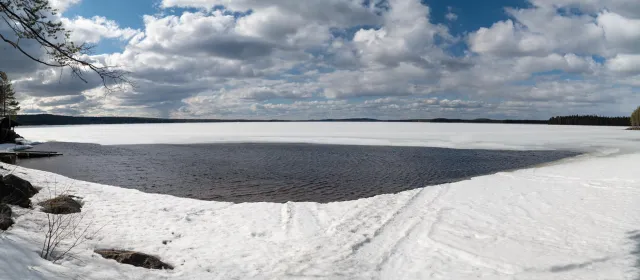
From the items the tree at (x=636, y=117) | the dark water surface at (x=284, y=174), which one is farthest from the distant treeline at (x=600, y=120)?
the dark water surface at (x=284, y=174)

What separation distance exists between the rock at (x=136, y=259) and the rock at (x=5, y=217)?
185 cm

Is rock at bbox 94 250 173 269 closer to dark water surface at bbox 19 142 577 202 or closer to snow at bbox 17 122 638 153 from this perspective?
dark water surface at bbox 19 142 577 202

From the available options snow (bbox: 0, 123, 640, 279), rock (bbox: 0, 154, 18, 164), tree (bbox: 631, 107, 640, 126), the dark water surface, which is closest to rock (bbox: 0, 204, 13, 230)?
snow (bbox: 0, 123, 640, 279)

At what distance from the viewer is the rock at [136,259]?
607 centimetres

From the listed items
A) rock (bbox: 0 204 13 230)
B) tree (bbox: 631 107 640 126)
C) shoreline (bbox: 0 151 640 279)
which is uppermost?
tree (bbox: 631 107 640 126)

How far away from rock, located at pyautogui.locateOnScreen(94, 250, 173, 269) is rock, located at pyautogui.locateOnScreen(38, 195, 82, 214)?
3.67 meters

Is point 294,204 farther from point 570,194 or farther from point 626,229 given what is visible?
point 570,194

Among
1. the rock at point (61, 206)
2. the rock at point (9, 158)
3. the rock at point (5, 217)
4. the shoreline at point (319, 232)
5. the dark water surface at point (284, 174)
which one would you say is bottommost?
the rock at point (9, 158)

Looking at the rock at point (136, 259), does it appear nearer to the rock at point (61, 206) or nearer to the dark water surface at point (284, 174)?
the rock at point (61, 206)

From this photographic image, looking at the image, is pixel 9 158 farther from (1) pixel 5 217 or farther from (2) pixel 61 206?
(1) pixel 5 217

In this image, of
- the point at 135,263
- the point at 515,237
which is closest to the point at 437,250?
the point at 515,237

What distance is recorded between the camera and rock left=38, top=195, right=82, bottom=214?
8.88 m

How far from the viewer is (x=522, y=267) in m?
6.22

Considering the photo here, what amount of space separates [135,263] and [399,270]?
4.52 meters
